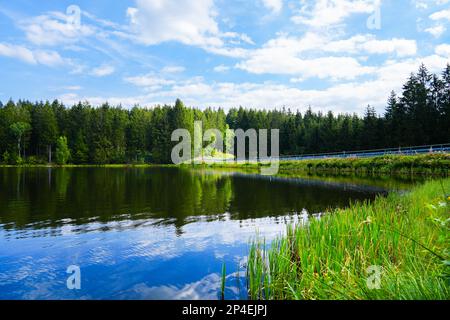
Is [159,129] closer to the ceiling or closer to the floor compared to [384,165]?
closer to the ceiling

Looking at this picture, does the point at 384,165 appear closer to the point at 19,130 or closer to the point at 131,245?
the point at 131,245

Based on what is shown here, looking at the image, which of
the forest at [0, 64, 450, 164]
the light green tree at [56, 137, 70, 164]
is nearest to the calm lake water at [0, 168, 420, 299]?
the forest at [0, 64, 450, 164]

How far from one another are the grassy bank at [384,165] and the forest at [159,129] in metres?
16.1

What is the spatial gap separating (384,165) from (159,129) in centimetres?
7934

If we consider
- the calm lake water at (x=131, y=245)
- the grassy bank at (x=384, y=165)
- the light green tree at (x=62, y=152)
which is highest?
the light green tree at (x=62, y=152)

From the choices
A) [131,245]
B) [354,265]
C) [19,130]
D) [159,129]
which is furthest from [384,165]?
[19,130]

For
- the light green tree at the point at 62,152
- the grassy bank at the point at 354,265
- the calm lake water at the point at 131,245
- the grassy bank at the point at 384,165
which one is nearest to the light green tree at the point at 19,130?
the light green tree at the point at 62,152

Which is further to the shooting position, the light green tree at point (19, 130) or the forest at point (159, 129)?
the light green tree at point (19, 130)

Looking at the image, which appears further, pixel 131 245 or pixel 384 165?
pixel 384 165

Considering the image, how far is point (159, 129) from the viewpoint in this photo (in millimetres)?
107125

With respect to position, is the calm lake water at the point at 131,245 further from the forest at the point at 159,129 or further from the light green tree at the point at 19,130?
the light green tree at the point at 19,130

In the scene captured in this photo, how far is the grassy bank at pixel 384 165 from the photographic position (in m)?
33.6

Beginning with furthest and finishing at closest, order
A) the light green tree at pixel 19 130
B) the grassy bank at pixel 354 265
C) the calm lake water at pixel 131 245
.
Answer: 1. the light green tree at pixel 19 130
2. the calm lake water at pixel 131 245
3. the grassy bank at pixel 354 265

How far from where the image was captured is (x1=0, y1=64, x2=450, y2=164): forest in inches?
2365
